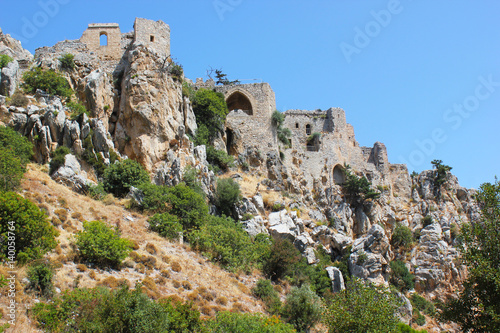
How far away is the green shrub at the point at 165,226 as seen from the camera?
75.7ft

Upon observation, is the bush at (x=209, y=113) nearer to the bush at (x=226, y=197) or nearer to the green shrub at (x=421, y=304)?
the bush at (x=226, y=197)

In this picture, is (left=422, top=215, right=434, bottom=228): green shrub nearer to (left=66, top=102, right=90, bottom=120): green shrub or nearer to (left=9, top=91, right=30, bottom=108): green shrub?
(left=66, top=102, right=90, bottom=120): green shrub

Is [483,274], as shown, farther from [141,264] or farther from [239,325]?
[141,264]

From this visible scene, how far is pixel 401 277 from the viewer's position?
34469 millimetres

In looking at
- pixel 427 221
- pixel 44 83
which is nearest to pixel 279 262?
pixel 44 83

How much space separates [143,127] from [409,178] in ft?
90.7

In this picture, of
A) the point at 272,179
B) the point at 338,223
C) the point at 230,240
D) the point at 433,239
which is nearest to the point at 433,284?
the point at 433,239

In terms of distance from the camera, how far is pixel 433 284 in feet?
116

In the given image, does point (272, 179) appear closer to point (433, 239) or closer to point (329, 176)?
point (329, 176)

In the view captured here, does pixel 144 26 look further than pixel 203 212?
Yes

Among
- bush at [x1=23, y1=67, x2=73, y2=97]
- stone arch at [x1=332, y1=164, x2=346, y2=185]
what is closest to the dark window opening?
Result: stone arch at [x1=332, y1=164, x2=346, y2=185]

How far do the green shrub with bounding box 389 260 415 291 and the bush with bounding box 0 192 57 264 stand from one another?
84.1 feet

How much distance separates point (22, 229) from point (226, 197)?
1456cm

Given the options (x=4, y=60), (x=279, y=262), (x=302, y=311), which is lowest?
(x=302, y=311)
